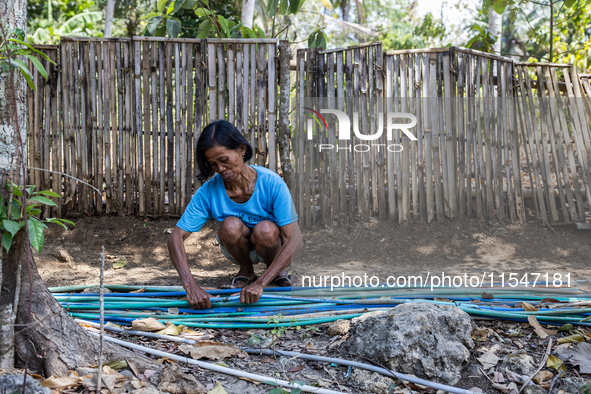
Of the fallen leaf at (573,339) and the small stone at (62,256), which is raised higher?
the small stone at (62,256)

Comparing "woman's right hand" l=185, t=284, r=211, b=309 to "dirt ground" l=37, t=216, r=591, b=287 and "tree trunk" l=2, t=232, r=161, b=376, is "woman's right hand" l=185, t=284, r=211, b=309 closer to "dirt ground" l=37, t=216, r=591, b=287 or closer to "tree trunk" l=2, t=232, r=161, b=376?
"tree trunk" l=2, t=232, r=161, b=376

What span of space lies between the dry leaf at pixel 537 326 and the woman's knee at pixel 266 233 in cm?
146

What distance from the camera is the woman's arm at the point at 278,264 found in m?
2.68

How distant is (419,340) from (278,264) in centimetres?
92

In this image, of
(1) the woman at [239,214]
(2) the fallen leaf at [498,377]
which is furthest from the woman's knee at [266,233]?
(2) the fallen leaf at [498,377]

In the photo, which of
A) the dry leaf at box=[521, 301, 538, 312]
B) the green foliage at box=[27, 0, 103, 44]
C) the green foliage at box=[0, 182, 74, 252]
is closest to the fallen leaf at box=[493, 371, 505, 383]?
the dry leaf at box=[521, 301, 538, 312]

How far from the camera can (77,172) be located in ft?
15.4

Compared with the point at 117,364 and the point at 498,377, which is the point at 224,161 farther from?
the point at 498,377

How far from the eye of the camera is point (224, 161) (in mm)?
2820

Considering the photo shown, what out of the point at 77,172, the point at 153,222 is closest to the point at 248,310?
the point at 153,222

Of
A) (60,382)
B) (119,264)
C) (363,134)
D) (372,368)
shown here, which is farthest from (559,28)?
(60,382)

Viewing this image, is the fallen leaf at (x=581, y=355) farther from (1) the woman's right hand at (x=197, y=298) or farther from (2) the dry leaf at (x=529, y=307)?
(1) the woman's right hand at (x=197, y=298)

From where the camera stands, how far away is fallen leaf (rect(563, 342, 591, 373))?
2.15m

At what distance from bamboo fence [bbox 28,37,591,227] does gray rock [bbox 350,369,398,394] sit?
2726 mm
